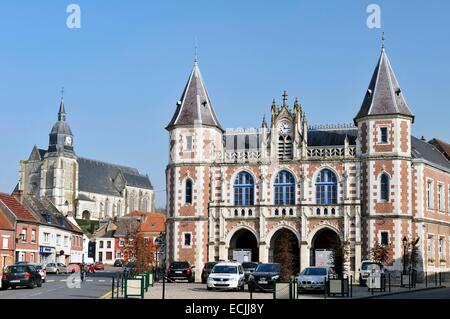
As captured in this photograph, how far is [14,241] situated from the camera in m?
69.4

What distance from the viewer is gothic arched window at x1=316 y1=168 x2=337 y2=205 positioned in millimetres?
58125

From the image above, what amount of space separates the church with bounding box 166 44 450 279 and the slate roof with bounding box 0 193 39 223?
58.0 ft

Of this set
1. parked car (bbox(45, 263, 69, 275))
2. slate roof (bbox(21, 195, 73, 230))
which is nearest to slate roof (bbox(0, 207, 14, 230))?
parked car (bbox(45, 263, 69, 275))

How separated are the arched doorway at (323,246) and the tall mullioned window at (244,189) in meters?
5.74

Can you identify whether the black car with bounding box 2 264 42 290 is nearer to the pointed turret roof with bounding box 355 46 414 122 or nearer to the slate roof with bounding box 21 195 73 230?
the pointed turret roof with bounding box 355 46 414 122

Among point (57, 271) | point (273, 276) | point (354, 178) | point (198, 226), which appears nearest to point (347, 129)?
point (354, 178)

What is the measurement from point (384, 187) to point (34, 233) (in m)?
35.9

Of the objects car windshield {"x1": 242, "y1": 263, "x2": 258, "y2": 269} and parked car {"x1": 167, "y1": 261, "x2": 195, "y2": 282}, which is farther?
parked car {"x1": 167, "y1": 261, "x2": 195, "y2": 282}

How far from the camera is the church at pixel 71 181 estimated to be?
168 m

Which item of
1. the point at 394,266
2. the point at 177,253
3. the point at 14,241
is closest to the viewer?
the point at 394,266

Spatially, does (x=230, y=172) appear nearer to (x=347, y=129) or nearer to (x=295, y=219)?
(x=295, y=219)

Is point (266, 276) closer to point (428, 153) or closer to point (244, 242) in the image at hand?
point (244, 242)

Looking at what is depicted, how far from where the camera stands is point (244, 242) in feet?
203

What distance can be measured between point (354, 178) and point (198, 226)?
40.6ft
